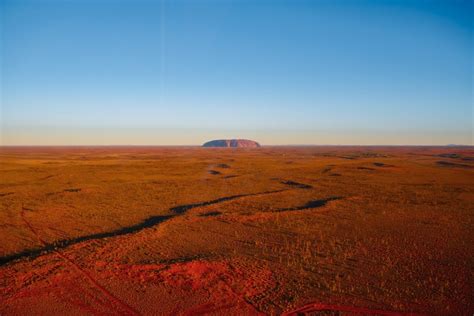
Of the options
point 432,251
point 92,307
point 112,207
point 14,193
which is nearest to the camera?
point 92,307

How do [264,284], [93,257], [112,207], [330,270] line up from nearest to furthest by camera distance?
[264,284]
[330,270]
[93,257]
[112,207]

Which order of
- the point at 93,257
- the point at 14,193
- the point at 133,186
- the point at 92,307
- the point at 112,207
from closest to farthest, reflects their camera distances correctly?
1. the point at 92,307
2. the point at 93,257
3. the point at 112,207
4. the point at 14,193
5. the point at 133,186

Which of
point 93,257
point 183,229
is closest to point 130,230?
point 183,229

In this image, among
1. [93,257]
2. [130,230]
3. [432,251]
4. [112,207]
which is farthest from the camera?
[112,207]

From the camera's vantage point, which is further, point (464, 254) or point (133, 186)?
point (133, 186)

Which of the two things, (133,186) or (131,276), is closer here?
(131,276)

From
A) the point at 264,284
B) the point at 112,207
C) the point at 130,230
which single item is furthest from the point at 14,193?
the point at 264,284

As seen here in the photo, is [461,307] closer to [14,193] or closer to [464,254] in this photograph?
[464,254]

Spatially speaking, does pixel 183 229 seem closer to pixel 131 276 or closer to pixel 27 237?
pixel 131 276
